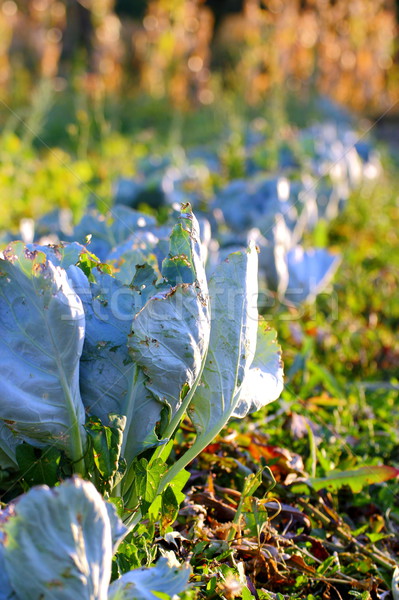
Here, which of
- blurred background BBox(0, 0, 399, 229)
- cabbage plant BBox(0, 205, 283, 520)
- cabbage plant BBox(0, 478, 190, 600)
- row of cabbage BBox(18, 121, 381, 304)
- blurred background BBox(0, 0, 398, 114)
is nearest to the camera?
cabbage plant BBox(0, 478, 190, 600)

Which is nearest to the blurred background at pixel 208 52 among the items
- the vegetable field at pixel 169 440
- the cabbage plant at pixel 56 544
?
the vegetable field at pixel 169 440

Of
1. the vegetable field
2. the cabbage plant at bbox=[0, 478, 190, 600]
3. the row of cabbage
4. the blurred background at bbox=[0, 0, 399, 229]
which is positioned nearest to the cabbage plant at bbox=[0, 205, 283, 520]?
the vegetable field

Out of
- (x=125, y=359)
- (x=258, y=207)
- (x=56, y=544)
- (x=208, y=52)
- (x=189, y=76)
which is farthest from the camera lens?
(x=208, y=52)

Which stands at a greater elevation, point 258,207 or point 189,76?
point 258,207

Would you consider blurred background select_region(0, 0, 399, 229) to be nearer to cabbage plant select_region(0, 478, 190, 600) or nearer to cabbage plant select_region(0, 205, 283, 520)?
cabbage plant select_region(0, 205, 283, 520)

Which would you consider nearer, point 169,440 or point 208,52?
point 169,440

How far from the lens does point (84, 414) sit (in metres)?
1.05

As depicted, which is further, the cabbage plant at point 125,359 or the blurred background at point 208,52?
the blurred background at point 208,52

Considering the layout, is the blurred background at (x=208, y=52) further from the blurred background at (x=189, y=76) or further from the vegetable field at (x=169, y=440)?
the vegetable field at (x=169, y=440)

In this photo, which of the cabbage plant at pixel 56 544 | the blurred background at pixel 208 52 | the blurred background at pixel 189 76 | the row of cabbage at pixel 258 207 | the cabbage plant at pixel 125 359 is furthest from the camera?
the blurred background at pixel 208 52

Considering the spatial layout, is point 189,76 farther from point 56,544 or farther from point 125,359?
point 56,544

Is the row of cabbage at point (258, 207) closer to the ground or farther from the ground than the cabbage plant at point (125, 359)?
closer to the ground

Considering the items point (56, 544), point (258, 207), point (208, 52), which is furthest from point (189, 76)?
point (56, 544)

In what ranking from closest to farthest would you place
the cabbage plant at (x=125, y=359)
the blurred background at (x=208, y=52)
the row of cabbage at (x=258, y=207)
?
the cabbage plant at (x=125, y=359)
the row of cabbage at (x=258, y=207)
the blurred background at (x=208, y=52)
